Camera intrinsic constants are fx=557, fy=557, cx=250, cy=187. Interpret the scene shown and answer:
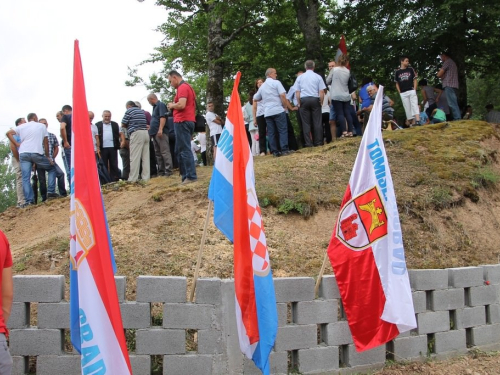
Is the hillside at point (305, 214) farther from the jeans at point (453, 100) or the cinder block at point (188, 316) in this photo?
the jeans at point (453, 100)

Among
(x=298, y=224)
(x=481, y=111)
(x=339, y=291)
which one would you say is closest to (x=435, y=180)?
(x=298, y=224)

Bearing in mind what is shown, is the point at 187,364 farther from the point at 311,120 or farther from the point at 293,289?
the point at 311,120

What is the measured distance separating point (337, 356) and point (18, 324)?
3115 millimetres

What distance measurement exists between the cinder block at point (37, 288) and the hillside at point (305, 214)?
1162 mm

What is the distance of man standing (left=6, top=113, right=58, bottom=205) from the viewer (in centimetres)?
1180

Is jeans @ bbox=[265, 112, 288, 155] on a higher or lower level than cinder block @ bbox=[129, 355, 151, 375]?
higher

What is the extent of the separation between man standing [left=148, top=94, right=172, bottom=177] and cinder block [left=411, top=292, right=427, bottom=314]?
21.7 ft

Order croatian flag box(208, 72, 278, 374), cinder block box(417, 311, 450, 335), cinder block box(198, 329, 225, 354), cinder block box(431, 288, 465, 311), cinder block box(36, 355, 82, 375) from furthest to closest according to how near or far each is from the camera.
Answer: cinder block box(431, 288, 465, 311) → cinder block box(417, 311, 450, 335) → cinder block box(198, 329, 225, 354) → cinder block box(36, 355, 82, 375) → croatian flag box(208, 72, 278, 374)

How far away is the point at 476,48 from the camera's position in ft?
47.2

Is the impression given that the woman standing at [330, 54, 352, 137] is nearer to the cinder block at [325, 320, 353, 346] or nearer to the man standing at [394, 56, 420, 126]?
the man standing at [394, 56, 420, 126]

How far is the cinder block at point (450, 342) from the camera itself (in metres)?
6.25

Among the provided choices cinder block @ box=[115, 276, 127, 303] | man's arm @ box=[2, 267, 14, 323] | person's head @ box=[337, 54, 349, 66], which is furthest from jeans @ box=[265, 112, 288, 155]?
man's arm @ box=[2, 267, 14, 323]

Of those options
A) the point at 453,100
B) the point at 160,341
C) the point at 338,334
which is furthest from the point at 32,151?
the point at 453,100

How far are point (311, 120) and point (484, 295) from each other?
230 inches
